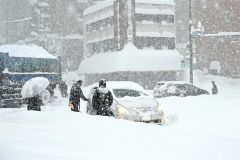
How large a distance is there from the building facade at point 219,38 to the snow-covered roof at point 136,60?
17.4ft

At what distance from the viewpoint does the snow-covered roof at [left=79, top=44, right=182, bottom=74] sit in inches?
1777

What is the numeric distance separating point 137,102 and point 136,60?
1237 inches

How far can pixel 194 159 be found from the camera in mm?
5914

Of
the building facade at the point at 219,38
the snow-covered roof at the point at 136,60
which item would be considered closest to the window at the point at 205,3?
the building facade at the point at 219,38

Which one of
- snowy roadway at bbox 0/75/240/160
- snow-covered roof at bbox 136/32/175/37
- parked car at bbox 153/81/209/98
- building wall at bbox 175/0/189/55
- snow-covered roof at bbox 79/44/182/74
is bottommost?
parked car at bbox 153/81/209/98

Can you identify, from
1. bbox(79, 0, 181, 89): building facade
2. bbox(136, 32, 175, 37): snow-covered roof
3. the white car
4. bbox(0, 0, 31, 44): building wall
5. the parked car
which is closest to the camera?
the white car

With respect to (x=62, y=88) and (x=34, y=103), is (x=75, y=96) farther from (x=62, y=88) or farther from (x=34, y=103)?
(x=62, y=88)

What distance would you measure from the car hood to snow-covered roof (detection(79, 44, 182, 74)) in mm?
29698

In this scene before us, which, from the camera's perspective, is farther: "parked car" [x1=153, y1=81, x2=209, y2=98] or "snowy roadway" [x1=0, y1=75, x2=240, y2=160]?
"parked car" [x1=153, y1=81, x2=209, y2=98]

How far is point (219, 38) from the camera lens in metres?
51.8

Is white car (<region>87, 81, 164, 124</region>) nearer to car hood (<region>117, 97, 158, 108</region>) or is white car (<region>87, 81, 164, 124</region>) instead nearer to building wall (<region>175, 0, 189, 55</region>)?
car hood (<region>117, 97, 158, 108</region>)

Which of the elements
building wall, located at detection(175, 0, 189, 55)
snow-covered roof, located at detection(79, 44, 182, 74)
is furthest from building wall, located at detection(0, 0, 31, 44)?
building wall, located at detection(175, 0, 189, 55)

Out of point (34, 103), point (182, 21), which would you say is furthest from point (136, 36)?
point (34, 103)

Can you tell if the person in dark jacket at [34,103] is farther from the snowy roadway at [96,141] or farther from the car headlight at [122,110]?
the snowy roadway at [96,141]
